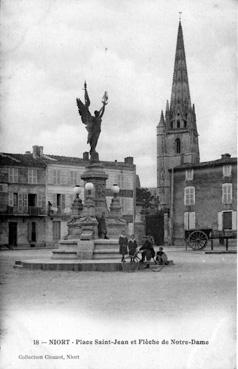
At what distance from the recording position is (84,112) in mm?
22156

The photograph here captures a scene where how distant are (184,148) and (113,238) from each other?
70273 millimetres

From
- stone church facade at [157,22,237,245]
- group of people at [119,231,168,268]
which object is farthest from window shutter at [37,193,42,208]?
group of people at [119,231,168,268]

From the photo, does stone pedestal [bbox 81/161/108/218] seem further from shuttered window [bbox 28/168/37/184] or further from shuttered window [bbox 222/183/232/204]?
shuttered window [bbox 28/168/37/184]

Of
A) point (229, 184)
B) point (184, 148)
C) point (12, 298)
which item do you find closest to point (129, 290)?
point (12, 298)

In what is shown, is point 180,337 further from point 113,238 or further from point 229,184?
point 229,184

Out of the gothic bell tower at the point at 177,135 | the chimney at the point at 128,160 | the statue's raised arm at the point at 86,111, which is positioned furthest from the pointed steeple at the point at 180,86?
the statue's raised arm at the point at 86,111

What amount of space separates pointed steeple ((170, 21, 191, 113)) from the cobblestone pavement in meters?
68.3

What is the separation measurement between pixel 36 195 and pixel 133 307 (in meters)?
37.7

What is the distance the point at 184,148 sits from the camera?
90.4 metres

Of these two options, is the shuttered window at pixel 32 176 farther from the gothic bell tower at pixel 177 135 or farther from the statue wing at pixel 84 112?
the gothic bell tower at pixel 177 135

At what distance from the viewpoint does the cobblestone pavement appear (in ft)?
30.4

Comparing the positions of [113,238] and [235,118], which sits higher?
[235,118]

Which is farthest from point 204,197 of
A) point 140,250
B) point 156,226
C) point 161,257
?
point 140,250

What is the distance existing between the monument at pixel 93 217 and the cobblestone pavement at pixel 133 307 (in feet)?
17.1
